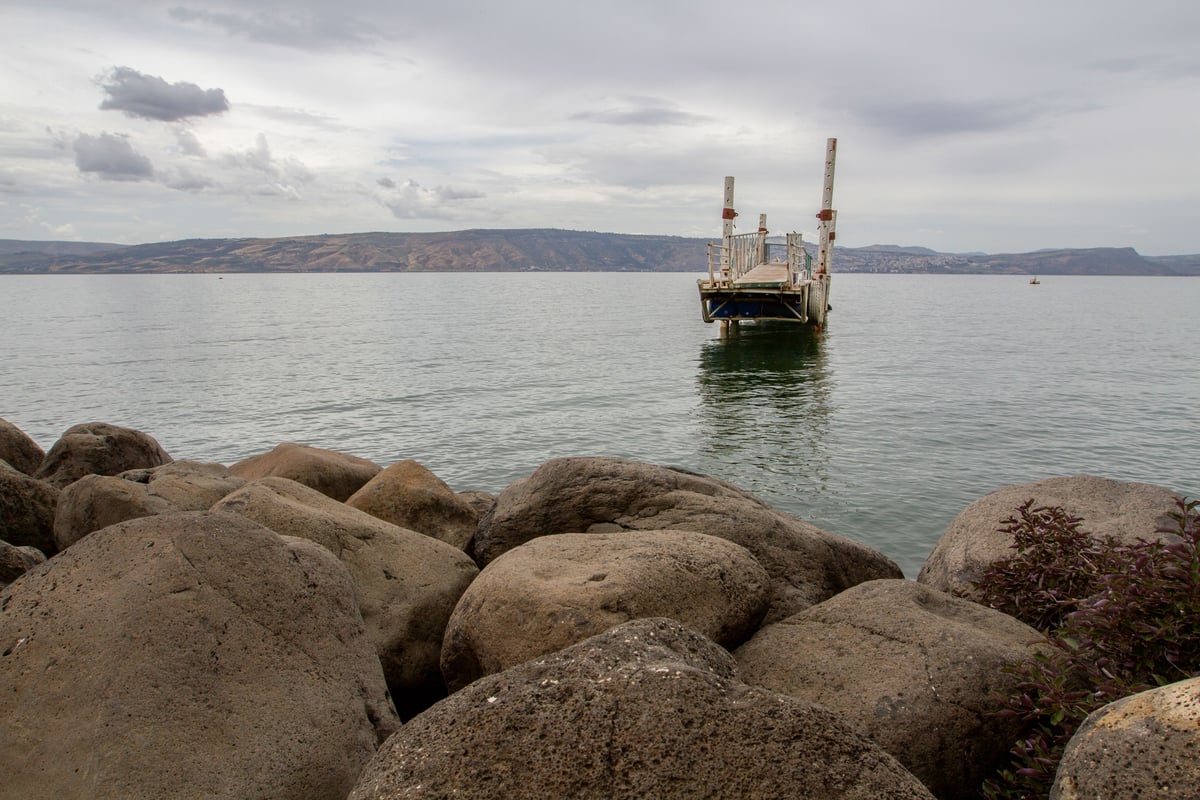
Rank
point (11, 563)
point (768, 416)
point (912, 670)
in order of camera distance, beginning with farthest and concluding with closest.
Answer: point (768, 416) < point (11, 563) < point (912, 670)

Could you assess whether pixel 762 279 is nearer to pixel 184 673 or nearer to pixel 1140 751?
pixel 184 673

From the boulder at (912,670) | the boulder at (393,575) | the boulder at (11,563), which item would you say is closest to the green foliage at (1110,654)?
the boulder at (912,670)

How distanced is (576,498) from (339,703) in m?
3.09

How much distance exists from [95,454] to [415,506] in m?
5.23

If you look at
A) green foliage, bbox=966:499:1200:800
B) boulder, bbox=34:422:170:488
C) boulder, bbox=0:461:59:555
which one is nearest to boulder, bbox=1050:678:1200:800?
green foliage, bbox=966:499:1200:800

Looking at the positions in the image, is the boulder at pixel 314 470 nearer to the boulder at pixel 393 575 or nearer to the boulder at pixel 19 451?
the boulder at pixel 393 575

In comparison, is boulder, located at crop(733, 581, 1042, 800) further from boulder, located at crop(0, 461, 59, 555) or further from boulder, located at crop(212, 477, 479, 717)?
boulder, located at crop(0, 461, 59, 555)

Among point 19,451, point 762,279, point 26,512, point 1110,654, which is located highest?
point 762,279

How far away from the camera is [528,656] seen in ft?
15.3

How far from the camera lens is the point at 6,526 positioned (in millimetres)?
7672

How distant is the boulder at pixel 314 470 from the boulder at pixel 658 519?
3303 millimetres

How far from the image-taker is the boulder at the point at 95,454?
1039 cm

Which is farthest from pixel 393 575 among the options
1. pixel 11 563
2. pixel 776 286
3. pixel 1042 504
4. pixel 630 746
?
pixel 776 286

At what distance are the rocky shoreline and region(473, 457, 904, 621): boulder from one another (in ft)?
0.08
